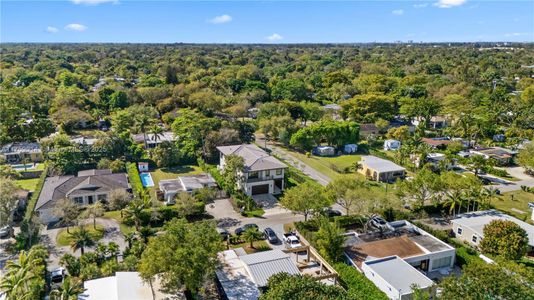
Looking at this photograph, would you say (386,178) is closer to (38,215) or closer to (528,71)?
(38,215)

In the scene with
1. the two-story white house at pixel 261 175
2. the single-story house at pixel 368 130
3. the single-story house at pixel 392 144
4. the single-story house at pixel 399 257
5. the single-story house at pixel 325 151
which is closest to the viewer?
the single-story house at pixel 399 257

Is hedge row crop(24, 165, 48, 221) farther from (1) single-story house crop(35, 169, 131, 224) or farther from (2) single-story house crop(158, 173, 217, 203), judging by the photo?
(2) single-story house crop(158, 173, 217, 203)

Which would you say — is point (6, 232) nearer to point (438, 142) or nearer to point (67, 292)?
point (67, 292)

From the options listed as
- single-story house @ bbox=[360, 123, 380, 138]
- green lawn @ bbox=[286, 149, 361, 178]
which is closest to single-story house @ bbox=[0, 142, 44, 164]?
green lawn @ bbox=[286, 149, 361, 178]

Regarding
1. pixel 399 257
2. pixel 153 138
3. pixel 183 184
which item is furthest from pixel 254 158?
pixel 153 138

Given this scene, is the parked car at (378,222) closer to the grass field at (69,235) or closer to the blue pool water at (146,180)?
the grass field at (69,235)

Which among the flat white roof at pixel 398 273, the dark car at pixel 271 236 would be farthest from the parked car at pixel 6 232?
the flat white roof at pixel 398 273
